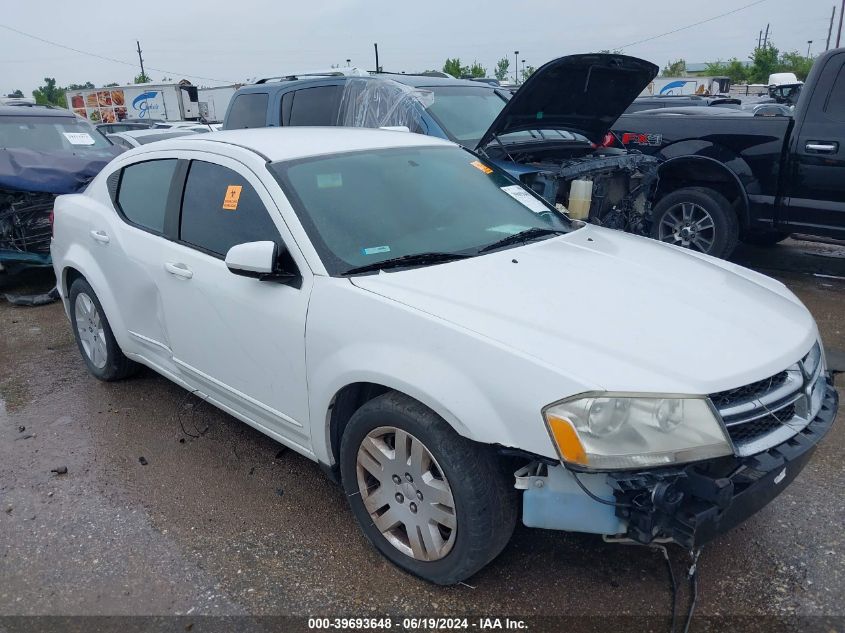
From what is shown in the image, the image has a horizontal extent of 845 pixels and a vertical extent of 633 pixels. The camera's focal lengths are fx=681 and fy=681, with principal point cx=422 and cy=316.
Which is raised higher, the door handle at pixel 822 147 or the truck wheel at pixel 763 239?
the door handle at pixel 822 147

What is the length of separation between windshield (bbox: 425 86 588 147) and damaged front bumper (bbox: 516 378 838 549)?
14.1 feet

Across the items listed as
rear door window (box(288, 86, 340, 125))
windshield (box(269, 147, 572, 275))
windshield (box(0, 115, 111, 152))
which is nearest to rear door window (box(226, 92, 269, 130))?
rear door window (box(288, 86, 340, 125))

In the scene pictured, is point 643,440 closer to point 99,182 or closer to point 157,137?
point 99,182

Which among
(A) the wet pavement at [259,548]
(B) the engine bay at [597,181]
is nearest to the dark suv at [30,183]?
(A) the wet pavement at [259,548]

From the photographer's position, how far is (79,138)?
26.3 feet

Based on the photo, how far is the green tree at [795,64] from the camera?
5156 cm

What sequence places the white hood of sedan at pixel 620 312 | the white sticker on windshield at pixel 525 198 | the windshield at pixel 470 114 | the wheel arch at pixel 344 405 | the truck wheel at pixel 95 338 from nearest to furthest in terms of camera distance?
1. the white hood of sedan at pixel 620 312
2. the wheel arch at pixel 344 405
3. the white sticker on windshield at pixel 525 198
4. the truck wheel at pixel 95 338
5. the windshield at pixel 470 114

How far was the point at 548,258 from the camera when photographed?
9.95 ft

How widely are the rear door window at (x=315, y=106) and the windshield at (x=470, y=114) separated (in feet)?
3.38

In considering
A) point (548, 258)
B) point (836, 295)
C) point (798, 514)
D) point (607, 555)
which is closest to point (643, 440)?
point (607, 555)

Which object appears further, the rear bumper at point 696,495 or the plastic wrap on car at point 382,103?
the plastic wrap on car at point 382,103

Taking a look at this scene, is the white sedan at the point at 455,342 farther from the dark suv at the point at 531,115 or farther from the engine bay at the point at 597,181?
the dark suv at the point at 531,115

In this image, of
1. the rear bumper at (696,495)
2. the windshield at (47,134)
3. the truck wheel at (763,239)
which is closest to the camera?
the rear bumper at (696,495)

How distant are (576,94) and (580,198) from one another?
36.4 inches
